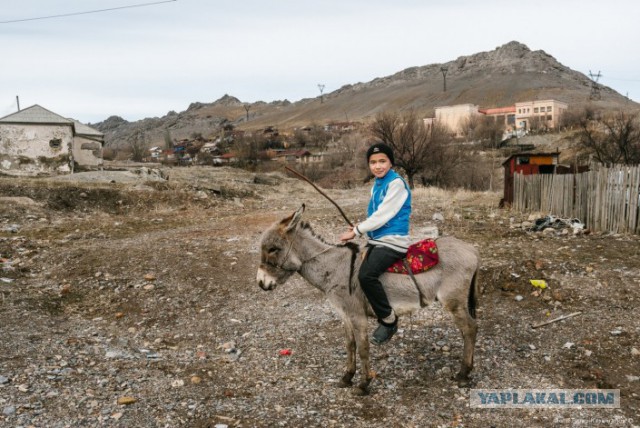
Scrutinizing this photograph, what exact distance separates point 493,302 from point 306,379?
4083 millimetres

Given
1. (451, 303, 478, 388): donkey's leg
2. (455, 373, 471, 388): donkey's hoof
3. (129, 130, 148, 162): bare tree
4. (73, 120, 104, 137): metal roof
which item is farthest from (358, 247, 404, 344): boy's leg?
(129, 130, 148, 162): bare tree

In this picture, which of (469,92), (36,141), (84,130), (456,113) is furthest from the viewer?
(469,92)

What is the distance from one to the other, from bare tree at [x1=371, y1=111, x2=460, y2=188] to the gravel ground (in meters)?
20.6

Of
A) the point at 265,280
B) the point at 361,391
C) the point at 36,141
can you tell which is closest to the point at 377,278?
the point at 265,280

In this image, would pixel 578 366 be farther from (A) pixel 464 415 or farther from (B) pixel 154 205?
(B) pixel 154 205

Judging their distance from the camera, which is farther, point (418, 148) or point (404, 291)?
point (418, 148)

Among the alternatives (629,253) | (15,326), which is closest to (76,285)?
(15,326)

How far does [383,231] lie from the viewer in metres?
5.19

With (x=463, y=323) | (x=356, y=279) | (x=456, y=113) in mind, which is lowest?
(x=463, y=323)

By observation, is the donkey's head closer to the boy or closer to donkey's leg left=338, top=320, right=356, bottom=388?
the boy

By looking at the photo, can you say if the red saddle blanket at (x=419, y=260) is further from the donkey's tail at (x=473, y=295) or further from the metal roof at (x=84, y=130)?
the metal roof at (x=84, y=130)

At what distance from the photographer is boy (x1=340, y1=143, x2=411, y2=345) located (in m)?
5.02

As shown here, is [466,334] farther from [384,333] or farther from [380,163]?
[380,163]

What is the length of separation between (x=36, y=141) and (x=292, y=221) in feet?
92.1
